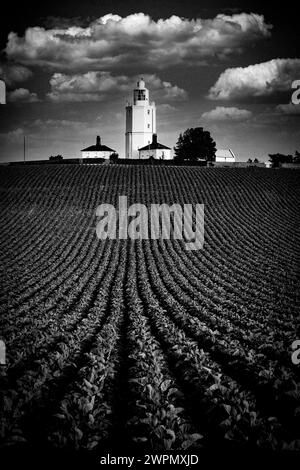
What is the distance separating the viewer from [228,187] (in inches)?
2640

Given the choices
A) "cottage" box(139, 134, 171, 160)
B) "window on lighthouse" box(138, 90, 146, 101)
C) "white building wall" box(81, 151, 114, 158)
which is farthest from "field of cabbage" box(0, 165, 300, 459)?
"white building wall" box(81, 151, 114, 158)

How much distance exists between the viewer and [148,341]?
545 inches

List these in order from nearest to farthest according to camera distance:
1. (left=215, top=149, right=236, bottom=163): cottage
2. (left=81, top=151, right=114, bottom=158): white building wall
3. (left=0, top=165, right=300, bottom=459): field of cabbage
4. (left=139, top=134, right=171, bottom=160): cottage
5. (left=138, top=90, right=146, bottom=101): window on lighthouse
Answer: (left=0, top=165, right=300, bottom=459): field of cabbage → (left=139, top=134, right=171, bottom=160): cottage → (left=138, top=90, right=146, bottom=101): window on lighthouse → (left=81, top=151, right=114, bottom=158): white building wall → (left=215, top=149, right=236, bottom=163): cottage

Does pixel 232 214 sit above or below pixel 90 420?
above

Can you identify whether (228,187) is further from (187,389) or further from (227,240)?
(187,389)

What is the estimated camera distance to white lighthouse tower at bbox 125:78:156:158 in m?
113

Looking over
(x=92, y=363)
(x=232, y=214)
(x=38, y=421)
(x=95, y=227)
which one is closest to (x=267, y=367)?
(x=92, y=363)

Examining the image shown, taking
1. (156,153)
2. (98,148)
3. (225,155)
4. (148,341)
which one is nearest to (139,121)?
(156,153)

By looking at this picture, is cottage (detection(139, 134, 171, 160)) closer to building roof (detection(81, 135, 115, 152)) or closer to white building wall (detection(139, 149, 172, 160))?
white building wall (detection(139, 149, 172, 160))

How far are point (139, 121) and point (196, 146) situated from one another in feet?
51.7

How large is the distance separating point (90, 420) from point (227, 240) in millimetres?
34447

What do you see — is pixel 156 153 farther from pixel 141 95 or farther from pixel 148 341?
pixel 148 341

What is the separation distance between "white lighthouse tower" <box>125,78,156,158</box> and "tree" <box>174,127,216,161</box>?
8.78 metres

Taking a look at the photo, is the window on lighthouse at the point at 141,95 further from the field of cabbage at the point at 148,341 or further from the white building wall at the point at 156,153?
the field of cabbage at the point at 148,341
